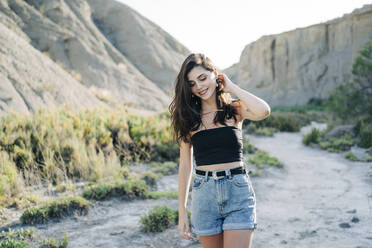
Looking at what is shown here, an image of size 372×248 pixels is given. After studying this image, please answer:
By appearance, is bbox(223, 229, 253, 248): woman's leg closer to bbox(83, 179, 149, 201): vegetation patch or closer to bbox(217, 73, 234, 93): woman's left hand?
bbox(217, 73, 234, 93): woman's left hand

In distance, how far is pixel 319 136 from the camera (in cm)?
1229

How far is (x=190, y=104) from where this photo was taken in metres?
2.72

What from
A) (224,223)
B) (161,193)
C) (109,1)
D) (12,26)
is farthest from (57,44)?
(224,223)

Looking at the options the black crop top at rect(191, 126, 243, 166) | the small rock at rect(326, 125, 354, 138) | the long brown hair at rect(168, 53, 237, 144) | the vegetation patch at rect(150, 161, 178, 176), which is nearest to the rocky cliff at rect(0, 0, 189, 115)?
the vegetation patch at rect(150, 161, 178, 176)

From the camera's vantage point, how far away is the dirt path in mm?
4098

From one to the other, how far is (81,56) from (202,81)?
2253 centimetres

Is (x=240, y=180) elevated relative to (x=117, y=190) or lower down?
elevated

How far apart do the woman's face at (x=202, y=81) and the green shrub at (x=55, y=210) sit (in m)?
3.21

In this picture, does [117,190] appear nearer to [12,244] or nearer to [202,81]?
[12,244]

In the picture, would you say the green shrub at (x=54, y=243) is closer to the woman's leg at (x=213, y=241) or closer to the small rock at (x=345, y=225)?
the woman's leg at (x=213, y=241)

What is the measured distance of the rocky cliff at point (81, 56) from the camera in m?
11.5

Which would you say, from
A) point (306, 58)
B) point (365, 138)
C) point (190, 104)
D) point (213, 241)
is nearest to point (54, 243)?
point (213, 241)

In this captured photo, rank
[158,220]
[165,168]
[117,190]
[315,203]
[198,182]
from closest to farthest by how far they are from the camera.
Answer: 1. [198,182]
2. [158,220]
3. [315,203]
4. [117,190]
5. [165,168]

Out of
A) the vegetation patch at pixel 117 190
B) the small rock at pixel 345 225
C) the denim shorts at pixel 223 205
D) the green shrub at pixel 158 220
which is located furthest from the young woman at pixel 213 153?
the vegetation patch at pixel 117 190
